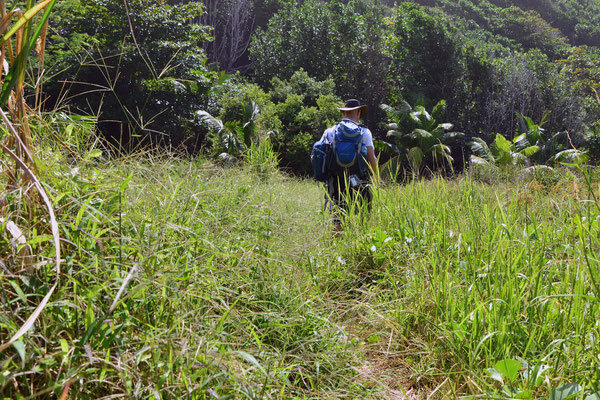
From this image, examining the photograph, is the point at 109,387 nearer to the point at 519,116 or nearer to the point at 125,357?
the point at 125,357

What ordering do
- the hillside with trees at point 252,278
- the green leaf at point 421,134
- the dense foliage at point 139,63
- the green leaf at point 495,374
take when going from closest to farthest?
the hillside with trees at point 252,278 < the green leaf at point 495,374 < the dense foliage at point 139,63 < the green leaf at point 421,134

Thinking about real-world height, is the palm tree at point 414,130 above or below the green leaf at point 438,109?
below

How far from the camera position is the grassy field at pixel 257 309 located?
1.41 m

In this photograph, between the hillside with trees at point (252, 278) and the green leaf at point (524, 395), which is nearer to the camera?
the hillside with trees at point (252, 278)

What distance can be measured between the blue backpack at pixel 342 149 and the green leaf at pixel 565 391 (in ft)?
11.3

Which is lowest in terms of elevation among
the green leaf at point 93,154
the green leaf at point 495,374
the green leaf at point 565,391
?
the green leaf at point 495,374

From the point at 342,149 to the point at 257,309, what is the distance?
284 cm

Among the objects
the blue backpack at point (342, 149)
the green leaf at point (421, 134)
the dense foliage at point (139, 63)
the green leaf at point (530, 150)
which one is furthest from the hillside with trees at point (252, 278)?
the green leaf at point (530, 150)

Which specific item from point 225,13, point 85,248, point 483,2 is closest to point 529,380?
point 85,248

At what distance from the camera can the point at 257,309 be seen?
2.39 meters

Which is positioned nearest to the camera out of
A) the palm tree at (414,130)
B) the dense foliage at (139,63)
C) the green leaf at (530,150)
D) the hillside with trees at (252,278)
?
the hillside with trees at (252,278)

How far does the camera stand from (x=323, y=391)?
76.9 inches

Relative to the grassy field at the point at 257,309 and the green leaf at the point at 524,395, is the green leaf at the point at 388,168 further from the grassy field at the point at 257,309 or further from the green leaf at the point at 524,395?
the green leaf at the point at 524,395

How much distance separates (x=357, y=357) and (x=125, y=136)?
12.4 meters
